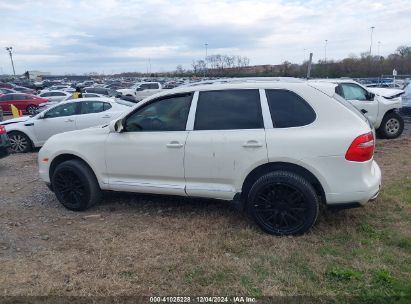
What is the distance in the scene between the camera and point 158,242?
4.34 meters

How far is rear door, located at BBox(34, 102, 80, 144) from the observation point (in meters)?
10.6

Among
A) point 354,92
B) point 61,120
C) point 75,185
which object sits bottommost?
point 75,185

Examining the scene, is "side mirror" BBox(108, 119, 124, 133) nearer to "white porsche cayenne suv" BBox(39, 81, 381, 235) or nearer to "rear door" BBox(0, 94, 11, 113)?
"white porsche cayenne suv" BBox(39, 81, 381, 235)

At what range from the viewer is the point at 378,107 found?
10672mm

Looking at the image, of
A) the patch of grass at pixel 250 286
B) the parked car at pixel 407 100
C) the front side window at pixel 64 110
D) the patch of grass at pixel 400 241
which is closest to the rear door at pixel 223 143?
the patch of grass at pixel 250 286

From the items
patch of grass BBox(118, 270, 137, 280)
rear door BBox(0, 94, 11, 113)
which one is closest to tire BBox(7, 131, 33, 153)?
patch of grass BBox(118, 270, 137, 280)

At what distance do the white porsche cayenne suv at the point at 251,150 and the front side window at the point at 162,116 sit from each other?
0.01 m

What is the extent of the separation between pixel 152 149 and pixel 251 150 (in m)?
1.24

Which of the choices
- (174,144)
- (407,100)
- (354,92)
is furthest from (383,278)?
(407,100)

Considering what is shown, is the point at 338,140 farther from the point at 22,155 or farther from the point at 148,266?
the point at 22,155

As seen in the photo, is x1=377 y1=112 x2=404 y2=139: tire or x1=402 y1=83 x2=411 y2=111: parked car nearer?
x1=377 y1=112 x2=404 y2=139: tire

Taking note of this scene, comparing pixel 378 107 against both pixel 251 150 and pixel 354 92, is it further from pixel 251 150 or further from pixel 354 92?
pixel 251 150

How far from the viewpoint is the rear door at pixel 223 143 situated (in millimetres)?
4352

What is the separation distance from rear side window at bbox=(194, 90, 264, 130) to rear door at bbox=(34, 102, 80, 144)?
22.4 ft
